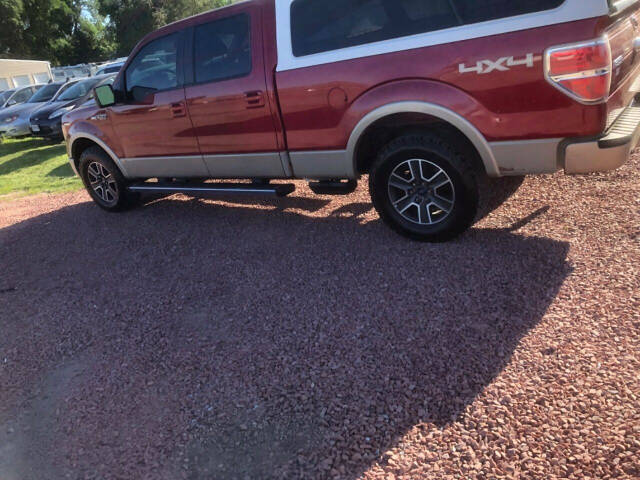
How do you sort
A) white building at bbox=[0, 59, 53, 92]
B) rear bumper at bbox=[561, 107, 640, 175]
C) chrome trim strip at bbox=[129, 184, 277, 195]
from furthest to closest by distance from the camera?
white building at bbox=[0, 59, 53, 92], chrome trim strip at bbox=[129, 184, 277, 195], rear bumper at bbox=[561, 107, 640, 175]

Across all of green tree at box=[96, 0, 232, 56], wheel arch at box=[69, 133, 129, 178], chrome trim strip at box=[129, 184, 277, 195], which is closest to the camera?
chrome trim strip at box=[129, 184, 277, 195]

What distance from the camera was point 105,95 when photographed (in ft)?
18.0

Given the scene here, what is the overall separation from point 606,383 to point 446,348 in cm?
79

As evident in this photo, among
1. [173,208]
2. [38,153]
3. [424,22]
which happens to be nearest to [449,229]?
[424,22]

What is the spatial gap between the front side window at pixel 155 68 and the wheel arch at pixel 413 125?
2129 mm

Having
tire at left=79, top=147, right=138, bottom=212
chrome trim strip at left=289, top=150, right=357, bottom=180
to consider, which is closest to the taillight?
chrome trim strip at left=289, top=150, right=357, bottom=180

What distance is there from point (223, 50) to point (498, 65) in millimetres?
2596

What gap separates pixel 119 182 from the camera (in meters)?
6.15

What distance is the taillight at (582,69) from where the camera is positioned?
10.0 ft

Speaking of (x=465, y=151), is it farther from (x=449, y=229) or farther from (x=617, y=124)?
(x=617, y=124)

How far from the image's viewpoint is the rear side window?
10.9 ft

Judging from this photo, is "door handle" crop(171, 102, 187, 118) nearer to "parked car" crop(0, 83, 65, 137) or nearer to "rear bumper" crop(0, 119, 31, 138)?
"parked car" crop(0, 83, 65, 137)

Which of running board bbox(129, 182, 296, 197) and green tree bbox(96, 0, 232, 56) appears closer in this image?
running board bbox(129, 182, 296, 197)

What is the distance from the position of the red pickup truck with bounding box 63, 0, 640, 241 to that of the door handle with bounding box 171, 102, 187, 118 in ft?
0.07
